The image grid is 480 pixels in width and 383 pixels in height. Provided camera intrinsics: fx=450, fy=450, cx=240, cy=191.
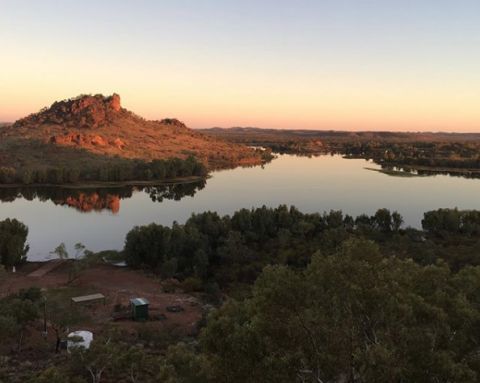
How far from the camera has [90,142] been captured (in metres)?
148

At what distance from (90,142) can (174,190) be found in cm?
5499

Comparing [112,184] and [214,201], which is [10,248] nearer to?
[214,201]

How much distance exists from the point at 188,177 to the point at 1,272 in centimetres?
9338

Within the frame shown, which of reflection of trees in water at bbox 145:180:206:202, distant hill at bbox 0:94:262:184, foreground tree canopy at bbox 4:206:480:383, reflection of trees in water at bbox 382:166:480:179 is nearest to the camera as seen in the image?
foreground tree canopy at bbox 4:206:480:383

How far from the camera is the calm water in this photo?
6781cm

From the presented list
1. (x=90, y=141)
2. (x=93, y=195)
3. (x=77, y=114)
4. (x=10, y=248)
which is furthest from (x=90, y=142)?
(x=10, y=248)

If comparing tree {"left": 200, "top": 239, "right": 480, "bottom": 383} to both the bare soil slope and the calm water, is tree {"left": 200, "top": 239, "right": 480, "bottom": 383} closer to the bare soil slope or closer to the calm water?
the calm water

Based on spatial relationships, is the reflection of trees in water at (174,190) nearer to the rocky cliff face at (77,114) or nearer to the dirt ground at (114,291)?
the dirt ground at (114,291)

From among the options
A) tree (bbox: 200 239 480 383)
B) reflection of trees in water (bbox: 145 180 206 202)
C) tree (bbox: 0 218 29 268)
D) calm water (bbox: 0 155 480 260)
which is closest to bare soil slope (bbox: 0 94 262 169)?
reflection of trees in water (bbox: 145 180 206 202)

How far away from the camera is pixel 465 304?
12375 mm

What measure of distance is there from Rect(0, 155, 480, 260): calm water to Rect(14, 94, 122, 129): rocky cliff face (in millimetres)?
74403

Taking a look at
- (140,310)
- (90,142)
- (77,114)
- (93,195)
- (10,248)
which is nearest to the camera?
(140,310)

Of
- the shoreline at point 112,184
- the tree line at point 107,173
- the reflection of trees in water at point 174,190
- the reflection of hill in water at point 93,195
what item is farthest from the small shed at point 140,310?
the tree line at point 107,173

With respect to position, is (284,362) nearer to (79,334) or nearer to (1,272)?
(79,334)
